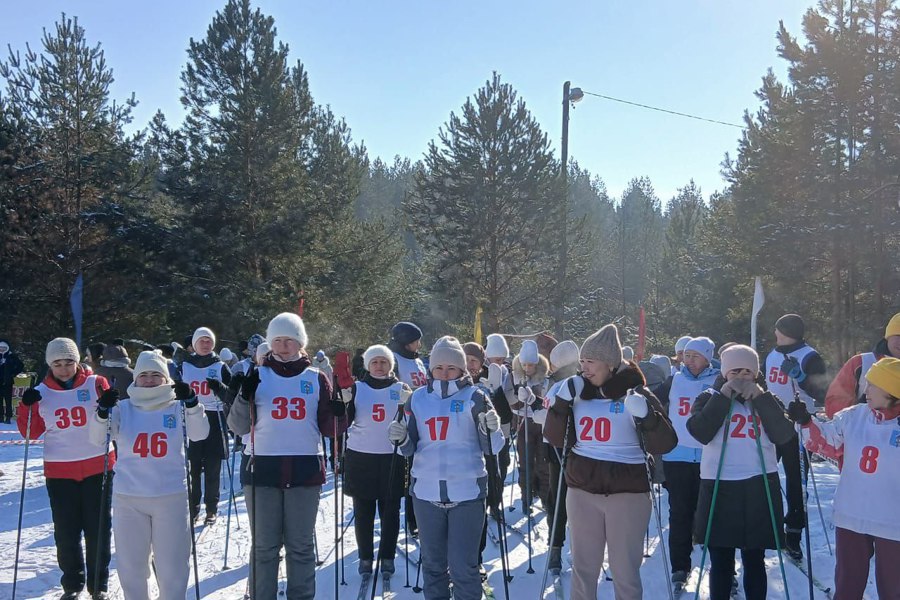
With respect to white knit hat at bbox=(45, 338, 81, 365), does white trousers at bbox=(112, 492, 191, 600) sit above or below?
below

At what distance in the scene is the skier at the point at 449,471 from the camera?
4387mm

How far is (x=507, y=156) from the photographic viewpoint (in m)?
21.6

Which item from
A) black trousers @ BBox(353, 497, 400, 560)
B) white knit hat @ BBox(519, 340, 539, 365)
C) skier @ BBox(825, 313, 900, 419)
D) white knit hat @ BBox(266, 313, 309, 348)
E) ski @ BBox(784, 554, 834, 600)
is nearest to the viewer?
white knit hat @ BBox(266, 313, 309, 348)

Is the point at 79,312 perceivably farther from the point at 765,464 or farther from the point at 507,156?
the point at 765,464

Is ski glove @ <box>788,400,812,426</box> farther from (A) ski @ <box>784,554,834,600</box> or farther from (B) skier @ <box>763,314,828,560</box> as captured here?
(A) ski @ <box>784,554,834,600</box>

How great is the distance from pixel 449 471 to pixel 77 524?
9.59 feet

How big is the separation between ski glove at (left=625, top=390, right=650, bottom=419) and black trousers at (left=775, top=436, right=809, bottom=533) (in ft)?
7.34

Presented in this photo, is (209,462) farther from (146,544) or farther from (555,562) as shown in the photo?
(555,562)

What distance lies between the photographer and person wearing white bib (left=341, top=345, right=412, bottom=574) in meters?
5.46

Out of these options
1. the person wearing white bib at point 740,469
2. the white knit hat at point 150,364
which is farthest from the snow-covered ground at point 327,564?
the white knit hat at point 150,364

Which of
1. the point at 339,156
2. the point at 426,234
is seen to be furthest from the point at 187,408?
the point at 339,156

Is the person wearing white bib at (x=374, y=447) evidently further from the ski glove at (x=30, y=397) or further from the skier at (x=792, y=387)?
the skier at (x=792, y=387)

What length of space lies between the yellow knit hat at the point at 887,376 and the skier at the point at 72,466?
16.7ft

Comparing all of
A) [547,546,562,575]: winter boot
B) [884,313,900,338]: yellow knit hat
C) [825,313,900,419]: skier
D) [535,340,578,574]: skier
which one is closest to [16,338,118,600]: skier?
[535,340,578,574]: skier
